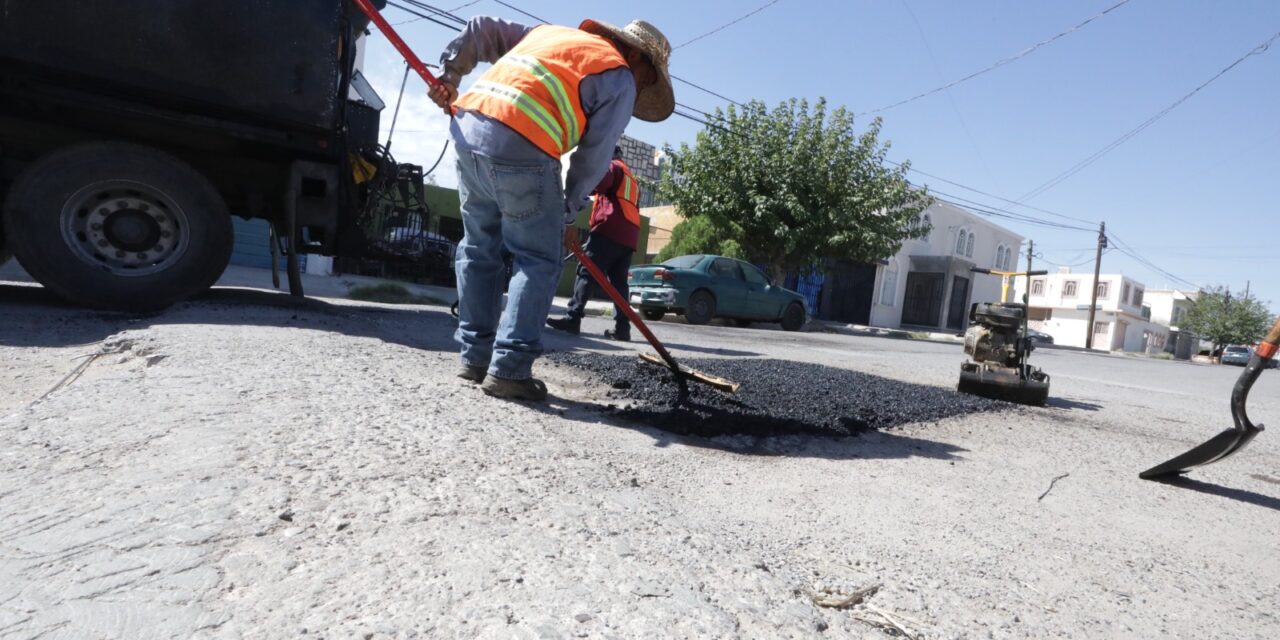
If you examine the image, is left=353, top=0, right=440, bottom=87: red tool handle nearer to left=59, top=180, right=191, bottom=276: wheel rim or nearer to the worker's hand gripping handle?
left=59, top=180, right=191, bottom=276: wheel rim

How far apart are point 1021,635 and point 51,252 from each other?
5159 mm

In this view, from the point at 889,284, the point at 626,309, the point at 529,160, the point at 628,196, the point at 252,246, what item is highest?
the point at 889,284

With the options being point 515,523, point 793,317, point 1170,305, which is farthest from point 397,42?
point 1170,305

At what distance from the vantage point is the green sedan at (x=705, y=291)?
507 inches

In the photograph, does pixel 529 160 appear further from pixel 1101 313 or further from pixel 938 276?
pixel 1101 313

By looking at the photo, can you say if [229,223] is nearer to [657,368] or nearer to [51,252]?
[51,252]

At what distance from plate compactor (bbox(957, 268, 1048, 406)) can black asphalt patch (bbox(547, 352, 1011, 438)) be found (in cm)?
15

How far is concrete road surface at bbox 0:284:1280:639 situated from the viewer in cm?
100

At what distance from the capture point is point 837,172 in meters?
19.1

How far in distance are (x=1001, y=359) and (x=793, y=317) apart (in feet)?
36.8

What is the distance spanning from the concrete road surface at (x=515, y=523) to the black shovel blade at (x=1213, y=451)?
9 centimetres

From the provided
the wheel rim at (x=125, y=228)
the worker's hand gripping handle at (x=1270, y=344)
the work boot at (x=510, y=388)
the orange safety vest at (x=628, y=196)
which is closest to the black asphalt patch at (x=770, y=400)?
the work boot at (x=510, y=388)

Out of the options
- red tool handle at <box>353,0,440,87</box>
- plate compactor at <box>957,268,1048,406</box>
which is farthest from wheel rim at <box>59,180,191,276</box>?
plate compactor at <box>957,268,1048,406</box>

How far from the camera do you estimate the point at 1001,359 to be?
4.70 meters
